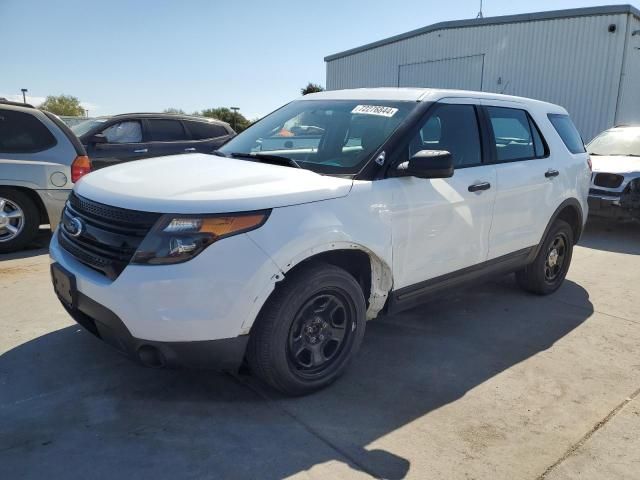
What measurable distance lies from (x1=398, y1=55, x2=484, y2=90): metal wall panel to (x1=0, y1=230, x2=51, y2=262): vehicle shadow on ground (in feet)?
50.2

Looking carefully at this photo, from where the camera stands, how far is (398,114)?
3.53 m

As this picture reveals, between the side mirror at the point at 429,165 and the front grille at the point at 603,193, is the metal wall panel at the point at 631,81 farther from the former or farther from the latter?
the side mirror at the point at 429,165

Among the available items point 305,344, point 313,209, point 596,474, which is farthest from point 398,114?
point 596,474

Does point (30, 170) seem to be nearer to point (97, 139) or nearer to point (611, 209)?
point (97, 139)

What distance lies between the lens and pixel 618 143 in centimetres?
955

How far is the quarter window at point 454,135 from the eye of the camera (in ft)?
11.7

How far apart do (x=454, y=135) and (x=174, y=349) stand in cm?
245

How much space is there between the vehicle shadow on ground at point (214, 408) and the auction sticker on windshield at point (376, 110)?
1629 millimetres

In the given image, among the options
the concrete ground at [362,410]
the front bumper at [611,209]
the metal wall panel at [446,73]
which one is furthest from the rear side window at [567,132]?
the metal wall panel at [446,73]

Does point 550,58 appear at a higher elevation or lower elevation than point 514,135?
higher

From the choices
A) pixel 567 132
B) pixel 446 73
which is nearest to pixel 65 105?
pixel 446 73

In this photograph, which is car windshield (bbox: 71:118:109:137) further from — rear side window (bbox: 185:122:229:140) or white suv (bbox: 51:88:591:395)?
white suv (bbox: 51:88:591:395)

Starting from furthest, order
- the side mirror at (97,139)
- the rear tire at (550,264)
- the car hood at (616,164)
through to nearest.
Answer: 1. the side mirror at (97,139)
2. the car hood at (616,164)
3. the rear tire at (550,264)

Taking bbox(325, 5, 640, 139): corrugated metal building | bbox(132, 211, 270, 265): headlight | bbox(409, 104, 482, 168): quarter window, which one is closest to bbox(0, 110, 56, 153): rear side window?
bbox(132, 211, 270, 265): headlight
